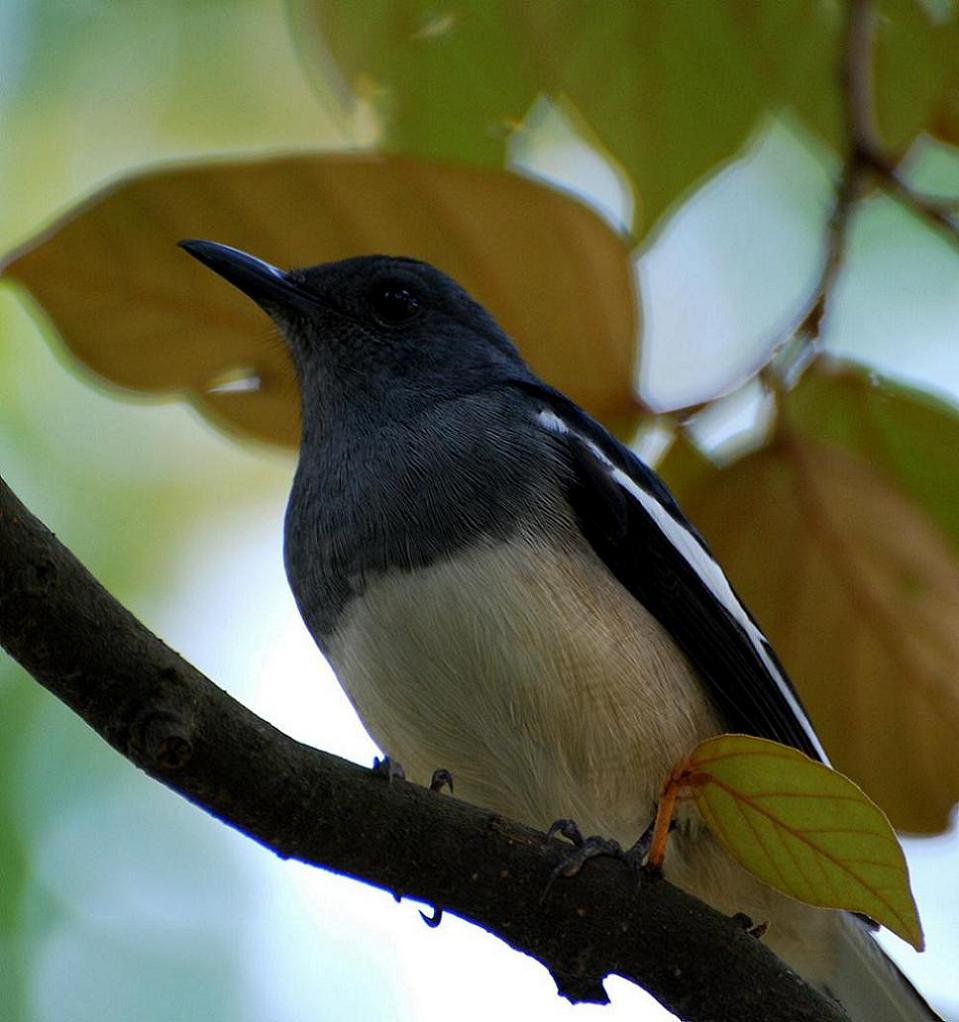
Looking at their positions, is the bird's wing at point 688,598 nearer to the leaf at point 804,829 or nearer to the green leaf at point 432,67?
the green leaf at point 432,67

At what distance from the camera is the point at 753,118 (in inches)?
98.4

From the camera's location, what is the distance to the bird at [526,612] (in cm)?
272

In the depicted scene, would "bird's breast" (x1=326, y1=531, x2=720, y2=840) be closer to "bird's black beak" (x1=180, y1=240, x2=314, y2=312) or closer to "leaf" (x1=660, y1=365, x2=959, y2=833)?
"leaf" (x1=660, y1=365, x2=959, y2=833)

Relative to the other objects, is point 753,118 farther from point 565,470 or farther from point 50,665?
point 50,665

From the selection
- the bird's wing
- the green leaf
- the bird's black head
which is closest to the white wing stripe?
the bird's wing

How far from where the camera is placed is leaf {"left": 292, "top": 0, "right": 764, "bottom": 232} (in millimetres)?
2420

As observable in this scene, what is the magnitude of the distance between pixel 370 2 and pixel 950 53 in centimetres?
98

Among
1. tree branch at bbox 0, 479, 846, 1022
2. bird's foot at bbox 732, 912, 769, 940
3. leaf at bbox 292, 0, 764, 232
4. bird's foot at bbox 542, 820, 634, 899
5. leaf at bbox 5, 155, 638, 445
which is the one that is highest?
leaf at bbox 292, 0, 764, 232

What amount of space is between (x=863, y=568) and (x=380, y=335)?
1368 millimetres

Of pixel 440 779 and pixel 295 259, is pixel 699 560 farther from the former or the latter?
pixel 295 259

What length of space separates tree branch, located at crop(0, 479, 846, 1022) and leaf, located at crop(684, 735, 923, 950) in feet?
0.88

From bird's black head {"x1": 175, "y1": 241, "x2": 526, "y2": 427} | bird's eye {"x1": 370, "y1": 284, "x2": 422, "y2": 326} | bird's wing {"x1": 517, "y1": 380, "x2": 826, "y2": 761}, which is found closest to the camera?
bird's wing {"x1": 517, "y1": 380, "x2": 826, "y2": 761}

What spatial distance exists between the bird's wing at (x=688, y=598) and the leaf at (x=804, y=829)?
3.20ft

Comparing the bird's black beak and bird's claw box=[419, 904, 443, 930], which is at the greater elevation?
the bird's black beak
